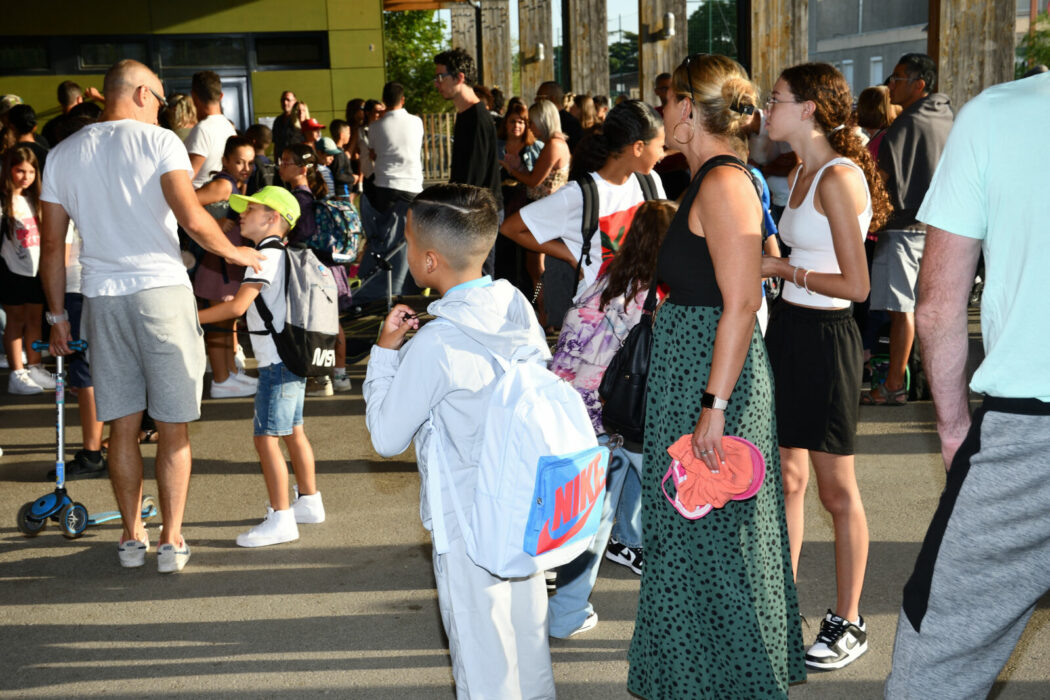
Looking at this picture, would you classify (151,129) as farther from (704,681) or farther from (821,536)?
(821,536)

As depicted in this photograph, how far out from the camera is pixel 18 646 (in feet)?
12.7

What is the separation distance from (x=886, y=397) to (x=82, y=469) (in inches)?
201

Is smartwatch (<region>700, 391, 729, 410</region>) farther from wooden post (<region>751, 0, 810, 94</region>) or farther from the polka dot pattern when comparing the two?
wooden post (<region>751, 0, 810, 94</region>)

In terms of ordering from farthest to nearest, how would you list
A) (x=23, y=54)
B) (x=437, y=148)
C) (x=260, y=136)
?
(x=437, y=148) < (x=23, y=54) < (x=260, y=136)

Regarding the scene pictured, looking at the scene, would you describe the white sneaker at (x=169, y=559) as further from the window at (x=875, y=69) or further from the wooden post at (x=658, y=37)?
the window at (x=875, y=69)

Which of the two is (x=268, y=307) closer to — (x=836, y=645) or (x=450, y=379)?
(x=450, y=379)

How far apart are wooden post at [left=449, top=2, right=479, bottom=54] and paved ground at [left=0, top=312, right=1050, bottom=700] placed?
56.5 ft

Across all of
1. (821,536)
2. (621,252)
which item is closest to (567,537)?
(621,252)

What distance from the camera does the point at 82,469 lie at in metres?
5.85

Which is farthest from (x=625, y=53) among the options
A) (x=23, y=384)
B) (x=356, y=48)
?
(x=23, y=384)

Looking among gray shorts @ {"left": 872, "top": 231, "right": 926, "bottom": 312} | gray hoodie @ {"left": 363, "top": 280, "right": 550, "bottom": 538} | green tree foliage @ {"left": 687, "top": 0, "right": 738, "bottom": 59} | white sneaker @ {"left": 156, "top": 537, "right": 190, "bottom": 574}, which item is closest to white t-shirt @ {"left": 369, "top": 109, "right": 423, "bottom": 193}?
gray shorts @ {"left": 872, "top": 231, "right": 926, "bottom": 312}

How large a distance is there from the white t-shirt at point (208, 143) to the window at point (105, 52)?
1247 centimetres

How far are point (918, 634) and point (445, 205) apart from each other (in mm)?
1603

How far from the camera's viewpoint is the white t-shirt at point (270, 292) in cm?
445
